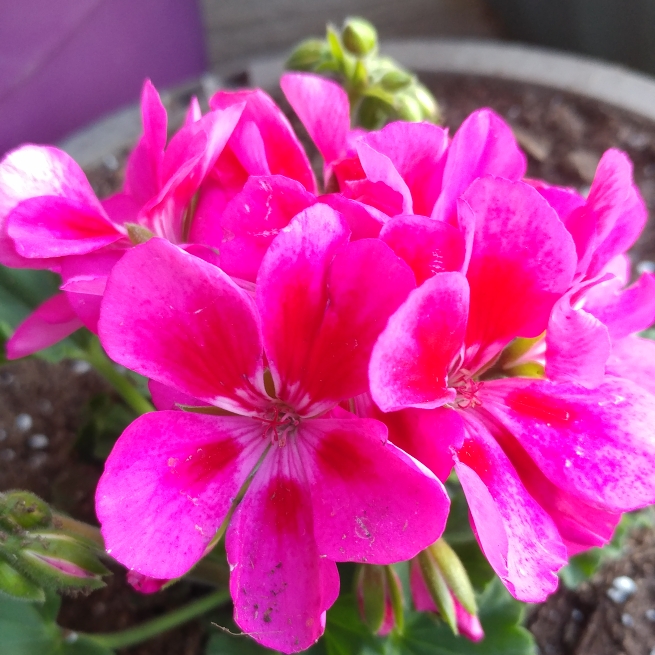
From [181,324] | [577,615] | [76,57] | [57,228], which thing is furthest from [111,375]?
[76,57]

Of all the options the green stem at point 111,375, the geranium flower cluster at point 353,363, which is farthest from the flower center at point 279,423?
the green stem at point 111,375

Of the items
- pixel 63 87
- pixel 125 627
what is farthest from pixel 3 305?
pixel 63 87

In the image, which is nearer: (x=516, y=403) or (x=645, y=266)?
(x=516, y=403)

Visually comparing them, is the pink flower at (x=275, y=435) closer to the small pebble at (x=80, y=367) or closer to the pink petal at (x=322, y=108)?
the pink petal at (x=322, y=108)

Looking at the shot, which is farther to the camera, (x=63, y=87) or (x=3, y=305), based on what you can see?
(x=63, y=87)

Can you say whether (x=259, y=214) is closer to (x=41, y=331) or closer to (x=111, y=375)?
(x=41, y=331)

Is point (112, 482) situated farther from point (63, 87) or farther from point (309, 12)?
point (309, 12)
